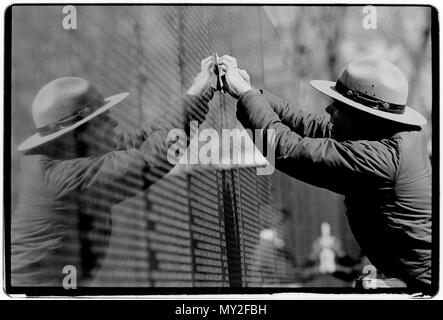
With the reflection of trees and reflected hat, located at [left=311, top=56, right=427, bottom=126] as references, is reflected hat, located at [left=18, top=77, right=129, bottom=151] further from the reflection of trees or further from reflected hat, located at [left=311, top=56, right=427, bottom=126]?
reflected hat, located at [left=311, top=56, right=427, bottom=126]

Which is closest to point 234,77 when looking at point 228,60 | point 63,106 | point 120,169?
point 228,60

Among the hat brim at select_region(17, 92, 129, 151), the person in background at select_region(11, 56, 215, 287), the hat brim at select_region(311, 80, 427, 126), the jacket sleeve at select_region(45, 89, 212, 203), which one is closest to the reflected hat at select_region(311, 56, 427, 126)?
the hat brim at select_region(311, 80, 427, 126)

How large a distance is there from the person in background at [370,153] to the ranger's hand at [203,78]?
0.06 m

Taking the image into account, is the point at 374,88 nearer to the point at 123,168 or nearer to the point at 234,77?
the point at 234,77

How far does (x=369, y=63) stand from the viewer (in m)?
3.11

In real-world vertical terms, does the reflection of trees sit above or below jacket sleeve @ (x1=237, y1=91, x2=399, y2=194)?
above

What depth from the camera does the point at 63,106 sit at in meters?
3.09

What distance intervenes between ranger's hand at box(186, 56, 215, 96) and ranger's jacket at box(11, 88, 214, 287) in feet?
0.13

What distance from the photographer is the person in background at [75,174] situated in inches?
119

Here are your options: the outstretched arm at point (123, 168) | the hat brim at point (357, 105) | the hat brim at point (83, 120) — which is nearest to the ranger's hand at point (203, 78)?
the outstretched arm at point (123, 168)

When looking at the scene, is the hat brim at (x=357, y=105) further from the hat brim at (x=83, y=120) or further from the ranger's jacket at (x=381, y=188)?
the hat brim at (x=83, y=120)

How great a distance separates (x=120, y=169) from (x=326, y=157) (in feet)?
2.86

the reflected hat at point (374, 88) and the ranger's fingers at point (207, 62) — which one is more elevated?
the ranger's fingers at point (207, 62)

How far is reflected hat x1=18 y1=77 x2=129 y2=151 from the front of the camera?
3.07m
